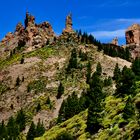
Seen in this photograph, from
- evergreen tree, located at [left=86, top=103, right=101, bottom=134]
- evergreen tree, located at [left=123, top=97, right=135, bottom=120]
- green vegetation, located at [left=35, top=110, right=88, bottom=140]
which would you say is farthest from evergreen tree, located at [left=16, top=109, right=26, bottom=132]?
evergreen tree, located at [left=123, top=97, right=135, bottom=120]

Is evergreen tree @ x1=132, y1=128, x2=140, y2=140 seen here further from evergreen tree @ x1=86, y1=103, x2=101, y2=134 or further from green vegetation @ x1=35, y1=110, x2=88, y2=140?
green vegetation @ x1=35, y1=110, x2=88, y2=140

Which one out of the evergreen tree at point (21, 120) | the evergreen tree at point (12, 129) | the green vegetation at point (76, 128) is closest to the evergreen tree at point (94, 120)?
the green vegetation at point (76, 128)

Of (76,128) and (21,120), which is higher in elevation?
(21,120)

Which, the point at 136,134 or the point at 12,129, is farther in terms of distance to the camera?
the point at 12,129

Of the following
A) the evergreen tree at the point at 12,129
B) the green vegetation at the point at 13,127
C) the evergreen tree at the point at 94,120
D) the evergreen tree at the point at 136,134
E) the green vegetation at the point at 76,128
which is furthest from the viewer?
the evergreen tree at the point at 12,129

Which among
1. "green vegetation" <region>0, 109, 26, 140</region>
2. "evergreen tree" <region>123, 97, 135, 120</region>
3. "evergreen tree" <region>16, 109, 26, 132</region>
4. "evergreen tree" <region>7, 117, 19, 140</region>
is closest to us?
"evergreen tree" <region>123, 97, 135, 120</region>

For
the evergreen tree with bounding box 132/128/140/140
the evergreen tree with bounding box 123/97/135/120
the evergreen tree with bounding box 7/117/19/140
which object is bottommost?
the evergreen tree with bounding box 132/128/140/140

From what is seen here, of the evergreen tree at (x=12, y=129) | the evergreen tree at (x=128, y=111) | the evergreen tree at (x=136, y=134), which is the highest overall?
the evergreen tree at (x=128, y=111)

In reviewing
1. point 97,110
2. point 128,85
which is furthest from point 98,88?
point 97,110

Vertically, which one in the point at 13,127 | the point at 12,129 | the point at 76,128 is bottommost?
the point at 76,128

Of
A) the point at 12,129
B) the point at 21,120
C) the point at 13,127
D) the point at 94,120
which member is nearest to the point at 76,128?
the point at 94,120

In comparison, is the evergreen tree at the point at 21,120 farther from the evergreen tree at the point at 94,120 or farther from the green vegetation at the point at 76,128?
the evergreen tree at the point at 94,120

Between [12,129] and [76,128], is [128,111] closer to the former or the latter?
[76,128]

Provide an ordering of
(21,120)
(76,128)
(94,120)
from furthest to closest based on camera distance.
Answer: (21,120) < (76,128) < (94,120)
